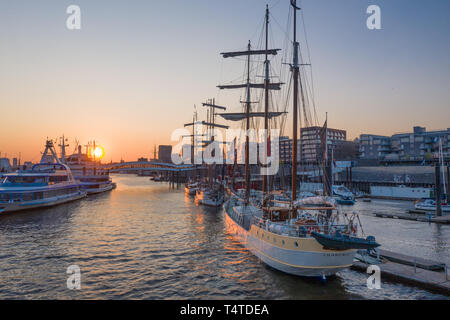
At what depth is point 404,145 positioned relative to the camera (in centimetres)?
12275

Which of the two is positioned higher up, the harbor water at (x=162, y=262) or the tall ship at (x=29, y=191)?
the tall ship at (x=29, y=191)

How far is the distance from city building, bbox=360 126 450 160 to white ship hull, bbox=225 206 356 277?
111 m

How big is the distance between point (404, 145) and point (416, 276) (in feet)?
410

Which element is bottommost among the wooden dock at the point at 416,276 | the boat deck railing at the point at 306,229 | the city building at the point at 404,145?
the wooden dock at the point at 416,276

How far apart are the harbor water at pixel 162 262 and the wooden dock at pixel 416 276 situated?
1.39ft

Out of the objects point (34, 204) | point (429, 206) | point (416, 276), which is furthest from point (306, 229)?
point (34, 204)

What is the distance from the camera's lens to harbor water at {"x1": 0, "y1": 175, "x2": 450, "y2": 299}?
56.1ft

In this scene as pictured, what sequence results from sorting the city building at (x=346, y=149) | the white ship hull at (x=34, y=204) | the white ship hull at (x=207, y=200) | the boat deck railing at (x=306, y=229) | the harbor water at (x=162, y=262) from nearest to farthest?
the harbor water at (x=162, y=262), the boat deck railing at (x=306, y=229), the white ship hull at (x=34, y=204), the white ship hull at (x=207, y=200), the city building at (x=346, y=149)


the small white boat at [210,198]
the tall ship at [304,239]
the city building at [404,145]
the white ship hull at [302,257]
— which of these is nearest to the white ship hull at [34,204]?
the small white boat at [210,198]

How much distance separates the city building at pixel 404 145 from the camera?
11356cm
